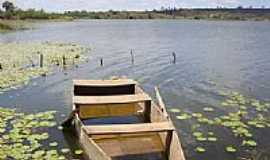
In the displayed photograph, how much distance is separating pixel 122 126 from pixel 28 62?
57.9 feet

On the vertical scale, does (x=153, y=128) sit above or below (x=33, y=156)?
above

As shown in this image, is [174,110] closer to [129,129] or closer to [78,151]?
[78,151]

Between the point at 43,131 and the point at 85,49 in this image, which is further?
the point at 85,49

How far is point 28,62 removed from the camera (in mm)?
26219

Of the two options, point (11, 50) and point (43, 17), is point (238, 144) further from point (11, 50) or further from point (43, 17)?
point (43, 17)

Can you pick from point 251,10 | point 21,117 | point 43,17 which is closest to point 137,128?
point 21,117

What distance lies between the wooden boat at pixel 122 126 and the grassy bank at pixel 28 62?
6400 mm

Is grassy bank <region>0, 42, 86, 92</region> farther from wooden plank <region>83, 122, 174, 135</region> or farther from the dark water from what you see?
wooden plank <region>83, 122, 174, 135</region>

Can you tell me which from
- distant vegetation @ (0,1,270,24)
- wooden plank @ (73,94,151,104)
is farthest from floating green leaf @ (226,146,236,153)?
distant vegetation @ (0,1,270,24)

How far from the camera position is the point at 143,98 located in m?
12.9

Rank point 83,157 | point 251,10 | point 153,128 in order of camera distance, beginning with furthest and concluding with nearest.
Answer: point 251,10
point 83,157
point 153,128

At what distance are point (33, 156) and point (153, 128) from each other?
11.0 ft

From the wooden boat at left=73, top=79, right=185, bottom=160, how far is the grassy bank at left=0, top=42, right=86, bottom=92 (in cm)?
640

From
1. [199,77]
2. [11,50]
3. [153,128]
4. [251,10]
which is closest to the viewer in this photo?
[153,128]
